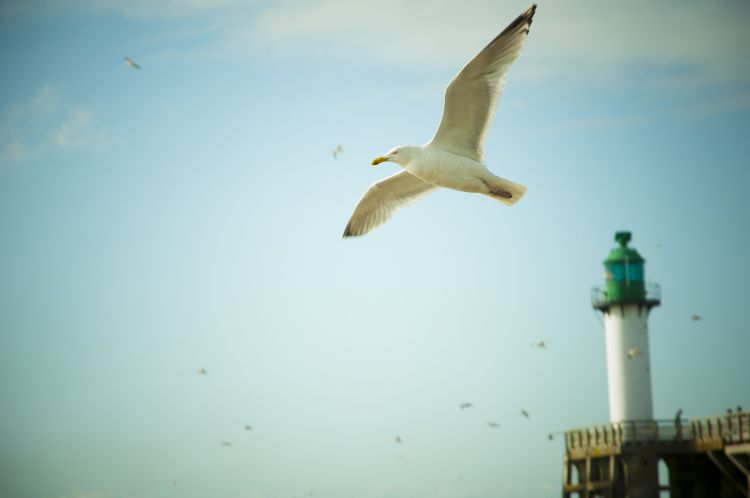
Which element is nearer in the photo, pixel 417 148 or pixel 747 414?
pixel 417 148

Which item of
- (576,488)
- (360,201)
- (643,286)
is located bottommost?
(576,488)

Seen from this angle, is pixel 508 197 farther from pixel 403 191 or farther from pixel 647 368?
pixel 647 368

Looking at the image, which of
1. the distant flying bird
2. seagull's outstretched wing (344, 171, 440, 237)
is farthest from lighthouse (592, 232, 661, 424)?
seagull's outstretched wing (344, 171, 440, 237)

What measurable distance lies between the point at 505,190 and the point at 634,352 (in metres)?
16.8

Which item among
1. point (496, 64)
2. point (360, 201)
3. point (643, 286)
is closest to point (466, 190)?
point (496, 64)

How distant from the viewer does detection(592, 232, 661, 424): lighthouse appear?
91.6 ft

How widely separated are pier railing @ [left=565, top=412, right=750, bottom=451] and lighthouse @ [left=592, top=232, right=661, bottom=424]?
1103 mm

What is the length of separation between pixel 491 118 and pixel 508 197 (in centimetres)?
91

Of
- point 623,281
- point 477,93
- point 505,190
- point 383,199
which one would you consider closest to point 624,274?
point 623,281

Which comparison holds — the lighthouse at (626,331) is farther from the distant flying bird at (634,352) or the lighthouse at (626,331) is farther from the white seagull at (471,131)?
the white seagull at (471,131)

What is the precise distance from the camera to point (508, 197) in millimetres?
12531

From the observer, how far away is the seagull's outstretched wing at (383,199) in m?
14.5

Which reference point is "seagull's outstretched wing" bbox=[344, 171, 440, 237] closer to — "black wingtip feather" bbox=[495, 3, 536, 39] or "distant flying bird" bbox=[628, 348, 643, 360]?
"black wingtip feather" bbox=[495, 3, 536, 39]

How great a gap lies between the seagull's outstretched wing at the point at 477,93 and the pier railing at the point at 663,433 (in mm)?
12690
